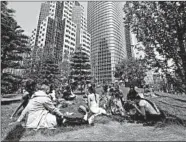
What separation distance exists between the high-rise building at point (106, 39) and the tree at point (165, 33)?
274 feet

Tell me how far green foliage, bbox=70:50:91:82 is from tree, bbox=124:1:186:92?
1713cm

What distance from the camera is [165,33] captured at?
484 cm

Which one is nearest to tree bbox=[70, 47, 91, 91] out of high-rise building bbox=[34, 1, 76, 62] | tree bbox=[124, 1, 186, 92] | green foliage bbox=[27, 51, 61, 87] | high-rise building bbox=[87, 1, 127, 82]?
green foliage bbox=[27, 51, 61, 87]

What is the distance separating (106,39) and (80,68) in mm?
80337

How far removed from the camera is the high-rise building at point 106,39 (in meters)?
91.9

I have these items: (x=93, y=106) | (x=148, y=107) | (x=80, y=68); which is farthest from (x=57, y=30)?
(x=148, y=107)

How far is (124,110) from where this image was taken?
577 cm

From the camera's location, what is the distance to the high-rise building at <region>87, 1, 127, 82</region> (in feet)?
301

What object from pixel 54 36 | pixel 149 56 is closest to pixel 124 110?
pixel 149 56

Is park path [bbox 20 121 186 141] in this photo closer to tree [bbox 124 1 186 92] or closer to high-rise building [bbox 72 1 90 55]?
tree [bbox 124 1 186 92]

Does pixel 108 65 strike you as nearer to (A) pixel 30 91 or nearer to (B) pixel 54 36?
(B) pixel 54 36

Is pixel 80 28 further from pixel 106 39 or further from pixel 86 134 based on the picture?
pixel 86 134

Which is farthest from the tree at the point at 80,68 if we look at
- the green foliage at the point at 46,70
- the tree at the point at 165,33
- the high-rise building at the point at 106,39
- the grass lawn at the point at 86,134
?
the high-rise building at the point at 106,39

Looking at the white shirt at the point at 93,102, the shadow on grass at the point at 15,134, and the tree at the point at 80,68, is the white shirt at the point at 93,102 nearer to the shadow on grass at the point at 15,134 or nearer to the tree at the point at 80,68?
the shadow on grass at the point at 15,134
